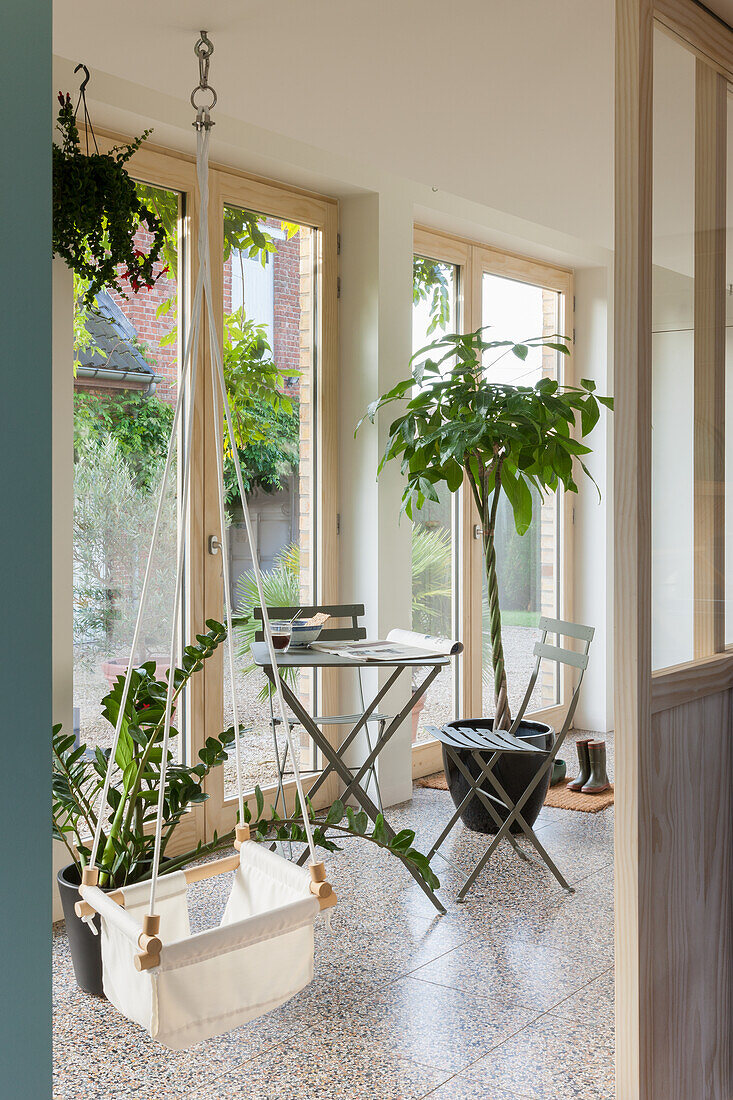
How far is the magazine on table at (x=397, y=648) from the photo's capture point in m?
3.46

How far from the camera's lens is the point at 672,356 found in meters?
2.03

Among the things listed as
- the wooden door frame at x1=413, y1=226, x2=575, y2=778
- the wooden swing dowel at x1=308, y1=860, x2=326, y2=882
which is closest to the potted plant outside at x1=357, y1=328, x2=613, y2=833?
the wooden door frame at x1=413, y1=226, x2=575, y2=778

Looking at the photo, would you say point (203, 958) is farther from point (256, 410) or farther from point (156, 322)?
point (256, 410)

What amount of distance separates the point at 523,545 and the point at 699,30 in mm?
4064

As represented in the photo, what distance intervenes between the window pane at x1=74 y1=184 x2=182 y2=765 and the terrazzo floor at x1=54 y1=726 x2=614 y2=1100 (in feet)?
2.99

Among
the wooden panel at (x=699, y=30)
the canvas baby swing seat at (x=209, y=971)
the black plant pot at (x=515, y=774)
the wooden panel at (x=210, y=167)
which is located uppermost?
the wooden panel at (x=210, y=167)

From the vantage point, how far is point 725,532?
2248mm

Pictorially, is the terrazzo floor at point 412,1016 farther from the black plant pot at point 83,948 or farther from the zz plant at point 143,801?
the zz plant at point 143,801

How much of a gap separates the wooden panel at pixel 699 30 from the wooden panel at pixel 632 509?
0.32 ft

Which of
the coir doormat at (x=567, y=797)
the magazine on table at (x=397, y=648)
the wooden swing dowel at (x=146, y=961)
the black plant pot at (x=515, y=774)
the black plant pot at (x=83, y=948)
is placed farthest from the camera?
the coir doormat at (x=567, y=797)

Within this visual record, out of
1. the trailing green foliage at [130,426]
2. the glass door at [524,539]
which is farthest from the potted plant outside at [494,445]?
the glass door at [524,539]

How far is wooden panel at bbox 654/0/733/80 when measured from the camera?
6.49 feet

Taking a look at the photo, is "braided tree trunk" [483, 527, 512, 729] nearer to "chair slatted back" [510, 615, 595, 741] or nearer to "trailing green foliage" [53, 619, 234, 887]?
"chair slatted back" [510, 615, 595, 741]

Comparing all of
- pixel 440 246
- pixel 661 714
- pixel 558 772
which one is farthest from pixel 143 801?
pixel 440 246
